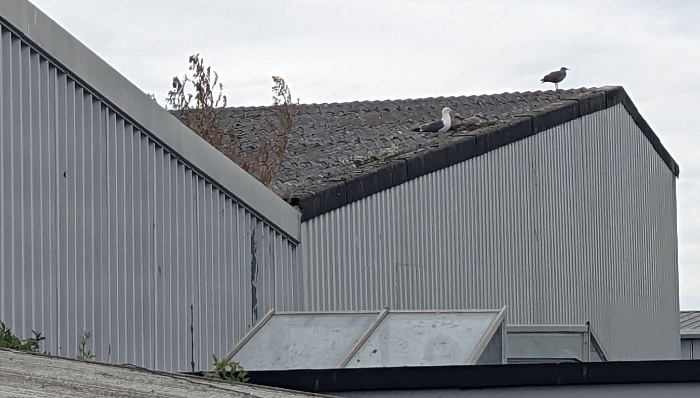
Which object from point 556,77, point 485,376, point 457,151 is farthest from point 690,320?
point 485,376

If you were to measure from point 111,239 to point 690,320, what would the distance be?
3121cm

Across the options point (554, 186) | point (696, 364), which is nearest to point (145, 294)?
point (696, 364)

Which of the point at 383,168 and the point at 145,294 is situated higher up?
the point at 383,168

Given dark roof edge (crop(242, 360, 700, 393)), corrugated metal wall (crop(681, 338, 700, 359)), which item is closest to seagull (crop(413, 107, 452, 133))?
dark roof edge (crop(242, 360, 700, 393))

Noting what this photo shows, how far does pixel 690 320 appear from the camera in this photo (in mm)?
38500

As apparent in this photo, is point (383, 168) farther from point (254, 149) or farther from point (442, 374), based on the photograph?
point (442, 374)

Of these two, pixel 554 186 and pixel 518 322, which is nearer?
pixel 518 322

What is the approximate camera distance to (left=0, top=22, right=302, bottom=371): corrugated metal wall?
923cm

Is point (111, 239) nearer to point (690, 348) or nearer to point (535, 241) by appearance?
point (535, 241)

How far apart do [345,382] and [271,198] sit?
203 inches

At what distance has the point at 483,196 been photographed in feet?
54.7

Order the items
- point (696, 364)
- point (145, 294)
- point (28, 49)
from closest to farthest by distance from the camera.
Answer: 1. point (696, 364)
2. point (28, 49)
3. point (145, 294)

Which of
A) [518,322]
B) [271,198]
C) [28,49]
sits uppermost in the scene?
[28,49]

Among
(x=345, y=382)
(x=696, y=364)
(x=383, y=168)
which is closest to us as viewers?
(x=696, y=364)
